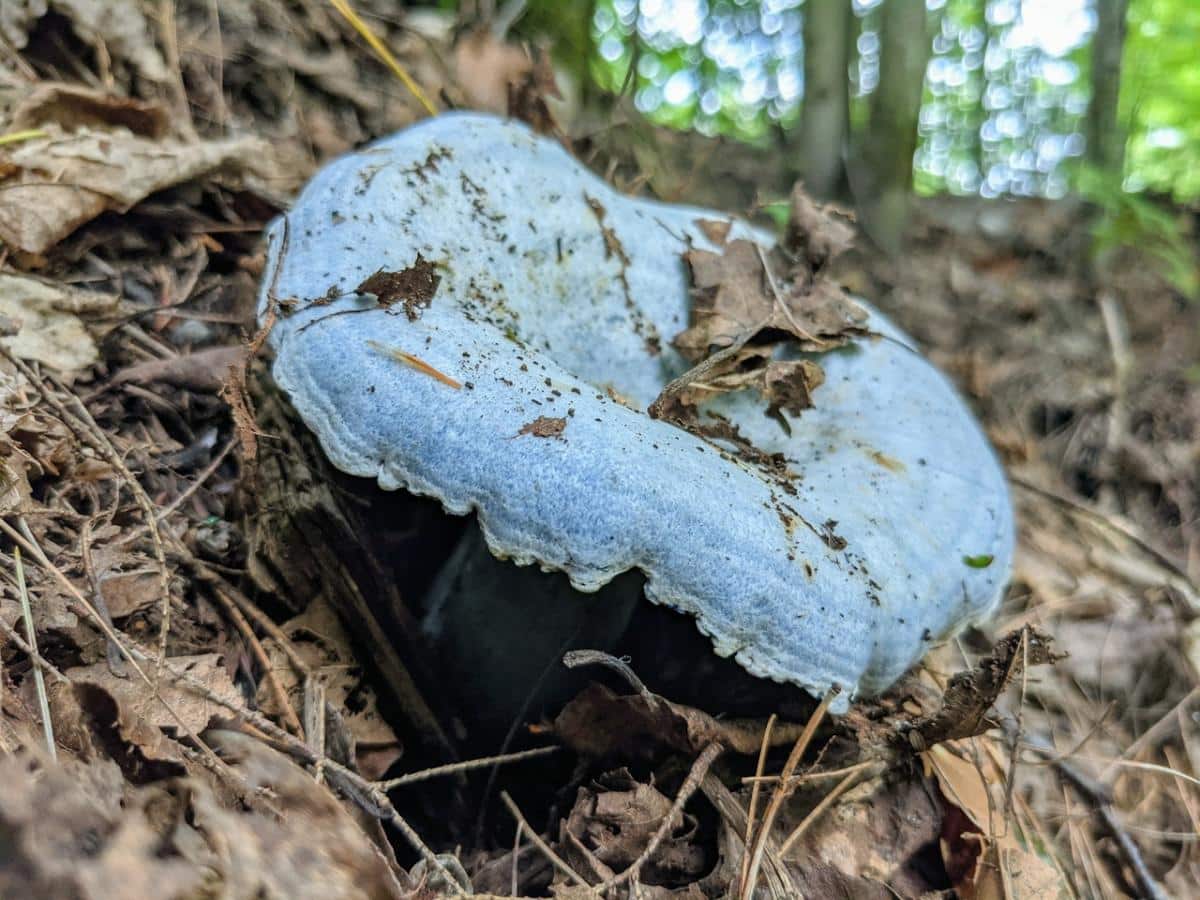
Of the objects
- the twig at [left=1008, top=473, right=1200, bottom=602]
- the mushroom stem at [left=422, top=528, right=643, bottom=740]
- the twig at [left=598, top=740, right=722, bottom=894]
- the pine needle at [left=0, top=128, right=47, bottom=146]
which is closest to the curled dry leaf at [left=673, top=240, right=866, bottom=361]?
the mushroom stem at [left=422, top=528, right=643, bottom=740]

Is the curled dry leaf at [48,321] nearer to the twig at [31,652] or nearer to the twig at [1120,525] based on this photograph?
the twig at [31,652]

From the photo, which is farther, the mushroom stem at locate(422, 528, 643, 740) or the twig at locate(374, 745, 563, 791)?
the mushroom stem at locate(422, 528, 643, 740)

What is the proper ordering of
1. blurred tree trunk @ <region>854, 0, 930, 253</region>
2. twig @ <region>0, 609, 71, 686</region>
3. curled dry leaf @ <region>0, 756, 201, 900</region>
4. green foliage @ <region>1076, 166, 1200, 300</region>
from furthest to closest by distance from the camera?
green foliage @ <region>1076, 166, 1200, 300</region>, blurred tree trunk @ <region>854, 0, 930, 253</region>, twig @ <region>0, 609, 71, 686</region>, curled dry leaf @ <region>0, 756, 201, 900</region>

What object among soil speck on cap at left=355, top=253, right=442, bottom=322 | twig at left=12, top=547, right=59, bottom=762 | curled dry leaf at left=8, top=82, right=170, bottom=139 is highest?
curled dry leaf at left=8, top=82, right=170, bottom=139

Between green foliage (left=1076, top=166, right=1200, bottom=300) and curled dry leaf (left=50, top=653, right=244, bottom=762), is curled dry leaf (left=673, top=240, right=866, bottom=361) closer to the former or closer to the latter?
curled dry leaf (left=50, top=653, right=244, bottom=762)

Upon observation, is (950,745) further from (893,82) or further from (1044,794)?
(893,82)

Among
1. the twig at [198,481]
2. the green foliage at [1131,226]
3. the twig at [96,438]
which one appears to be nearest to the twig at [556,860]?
the twig at [96,438]

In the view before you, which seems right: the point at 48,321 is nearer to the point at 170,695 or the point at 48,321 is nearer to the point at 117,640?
the point at 117,640

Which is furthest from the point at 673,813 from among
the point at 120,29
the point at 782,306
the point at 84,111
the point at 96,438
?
the point at 120,29
